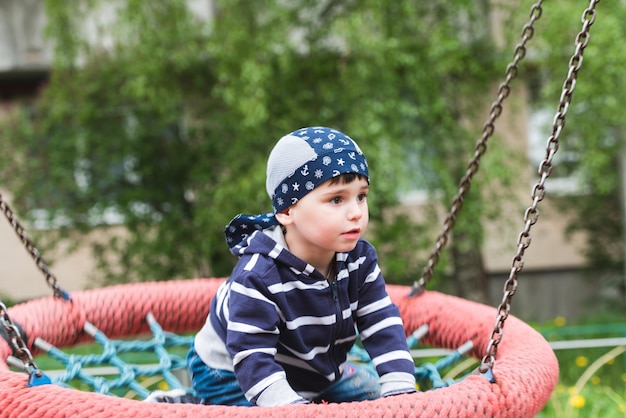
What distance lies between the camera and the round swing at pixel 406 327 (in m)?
1.15

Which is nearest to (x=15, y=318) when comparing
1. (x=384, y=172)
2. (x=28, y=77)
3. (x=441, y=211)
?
(x=384, y=172)

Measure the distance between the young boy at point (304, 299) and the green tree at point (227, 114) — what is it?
288cm

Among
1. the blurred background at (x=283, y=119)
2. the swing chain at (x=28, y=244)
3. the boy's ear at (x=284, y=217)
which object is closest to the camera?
the boy's ear at (x=284, y=217)

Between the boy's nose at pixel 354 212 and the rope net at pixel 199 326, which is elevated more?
the boy's nose at pixel 354 212

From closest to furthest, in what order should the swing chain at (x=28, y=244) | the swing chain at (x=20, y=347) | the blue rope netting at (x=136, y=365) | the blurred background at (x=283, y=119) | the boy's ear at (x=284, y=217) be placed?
the swing chain at (x=20, y=347)
the boy's ear at (x=284, y=217)
the swing chain at (x=28, y=244)
the blue rope netting at (x=136, y=365)
the blurred background at (x=283, y=119)

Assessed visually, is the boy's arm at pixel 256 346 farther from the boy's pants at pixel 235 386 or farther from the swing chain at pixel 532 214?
the swing chain at pixel 532 214

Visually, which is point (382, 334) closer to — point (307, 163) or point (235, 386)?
point (235, 386)

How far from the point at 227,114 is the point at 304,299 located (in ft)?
12.6

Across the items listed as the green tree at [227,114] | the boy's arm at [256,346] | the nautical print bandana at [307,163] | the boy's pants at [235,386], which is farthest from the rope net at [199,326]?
the green tree at [227,114]

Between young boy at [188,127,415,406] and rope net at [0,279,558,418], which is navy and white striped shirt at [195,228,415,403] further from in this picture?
rope net at [0,279,558,418]

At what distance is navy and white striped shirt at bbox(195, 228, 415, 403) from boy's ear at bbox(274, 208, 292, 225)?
0.05m

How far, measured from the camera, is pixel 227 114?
16.8 feet

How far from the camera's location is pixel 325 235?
4.43 ft

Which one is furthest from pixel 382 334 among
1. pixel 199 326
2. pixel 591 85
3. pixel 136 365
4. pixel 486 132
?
pixel 591 85
